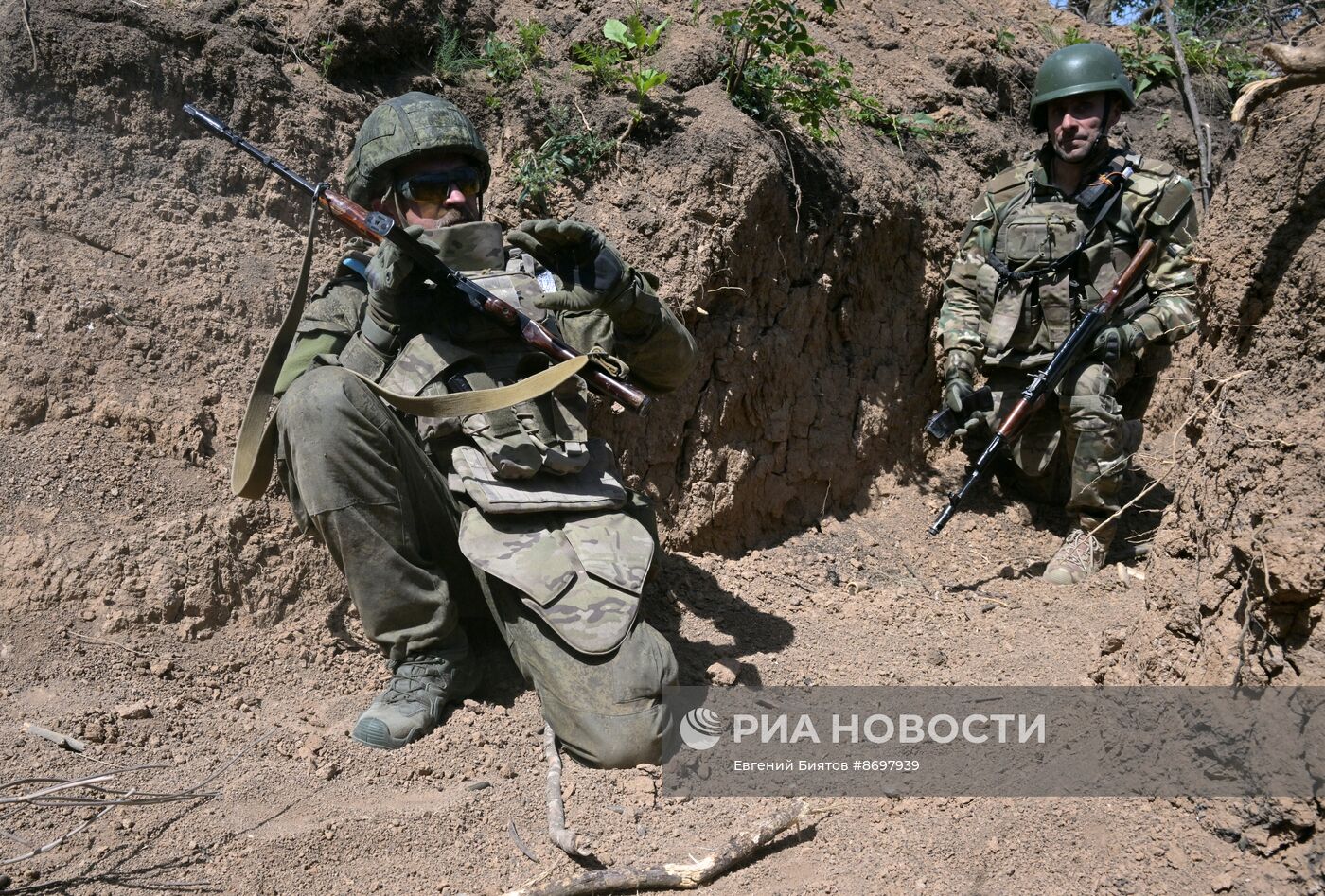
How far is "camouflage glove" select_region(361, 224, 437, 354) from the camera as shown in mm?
3398

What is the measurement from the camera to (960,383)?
5254 millimetres

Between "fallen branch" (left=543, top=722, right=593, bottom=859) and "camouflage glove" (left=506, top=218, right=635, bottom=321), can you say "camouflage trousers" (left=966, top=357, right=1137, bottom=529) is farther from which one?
"fallen branch" (left=543, top=722, right=593, bottom=859)

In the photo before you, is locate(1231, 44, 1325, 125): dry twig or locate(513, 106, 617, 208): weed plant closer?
locate(1231, 44, 1325, 125): dry twig

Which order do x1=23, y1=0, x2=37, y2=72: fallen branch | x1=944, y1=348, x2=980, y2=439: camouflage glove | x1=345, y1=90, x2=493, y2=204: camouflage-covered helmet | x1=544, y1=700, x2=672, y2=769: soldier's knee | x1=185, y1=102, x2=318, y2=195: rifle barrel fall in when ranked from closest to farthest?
x1=544, y1=700, x2=672, y2=769: soldier's knee
x1=345, y1=90, x2=493, y2=204: camouflage-covered helmet
x1=185, y1=102, x2=318, y2=195: rifle barrel
x1=23, y1=0, x2=37, y2=72: fallen branch
x1=944, y1=348, x2=980, y2=439: camouflage glove

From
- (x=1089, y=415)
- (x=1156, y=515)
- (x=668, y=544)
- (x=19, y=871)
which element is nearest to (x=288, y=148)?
(x=668, y=544)

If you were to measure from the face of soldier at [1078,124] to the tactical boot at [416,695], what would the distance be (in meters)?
3.69

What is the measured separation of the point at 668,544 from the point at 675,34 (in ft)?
8.30

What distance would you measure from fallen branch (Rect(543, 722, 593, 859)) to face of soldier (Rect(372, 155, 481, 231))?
1.69 metres

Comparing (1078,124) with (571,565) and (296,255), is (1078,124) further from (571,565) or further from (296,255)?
(296,255)

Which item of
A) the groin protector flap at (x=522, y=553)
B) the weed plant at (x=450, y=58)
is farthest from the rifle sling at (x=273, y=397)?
the weed plant at (x=450, y=58)

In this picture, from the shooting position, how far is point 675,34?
17.7 feet

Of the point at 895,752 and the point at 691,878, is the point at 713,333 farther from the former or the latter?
the point at 691,878

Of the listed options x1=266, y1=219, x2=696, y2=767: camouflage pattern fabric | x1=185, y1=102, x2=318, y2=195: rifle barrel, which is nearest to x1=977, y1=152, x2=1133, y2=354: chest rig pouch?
x1=266, y1=219, x2=696, y2=767: camouflage pattern fabric

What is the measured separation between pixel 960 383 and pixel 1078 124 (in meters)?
1.34
